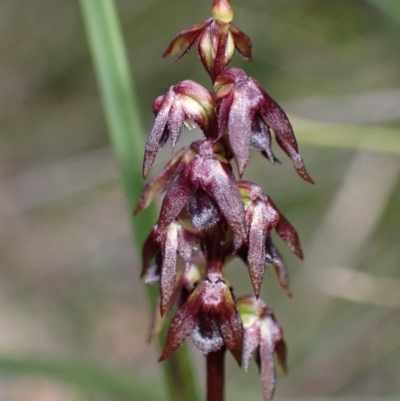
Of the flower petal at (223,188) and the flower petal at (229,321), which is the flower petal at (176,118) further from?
the flower petal at (229,321)

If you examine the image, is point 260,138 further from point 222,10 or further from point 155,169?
point 155,169

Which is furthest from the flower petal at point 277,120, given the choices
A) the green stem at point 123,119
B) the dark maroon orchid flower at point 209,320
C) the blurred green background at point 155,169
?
the blurred green background at point 155,169

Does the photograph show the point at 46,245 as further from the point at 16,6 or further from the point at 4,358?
the point at 4,358

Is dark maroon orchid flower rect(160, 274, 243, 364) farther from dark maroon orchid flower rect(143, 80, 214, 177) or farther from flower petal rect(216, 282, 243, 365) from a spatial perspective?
dark maroon orchid flower rect(143, 80, 214, 177)

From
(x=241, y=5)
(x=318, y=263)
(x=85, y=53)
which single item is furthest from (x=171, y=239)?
(x=85, y=53)

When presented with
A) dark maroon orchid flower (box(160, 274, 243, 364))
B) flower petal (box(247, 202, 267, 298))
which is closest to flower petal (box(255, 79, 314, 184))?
flower petal (box(247, 202, 267, 298))

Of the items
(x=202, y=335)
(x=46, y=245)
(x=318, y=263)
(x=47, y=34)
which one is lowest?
(x=46, y=245)
